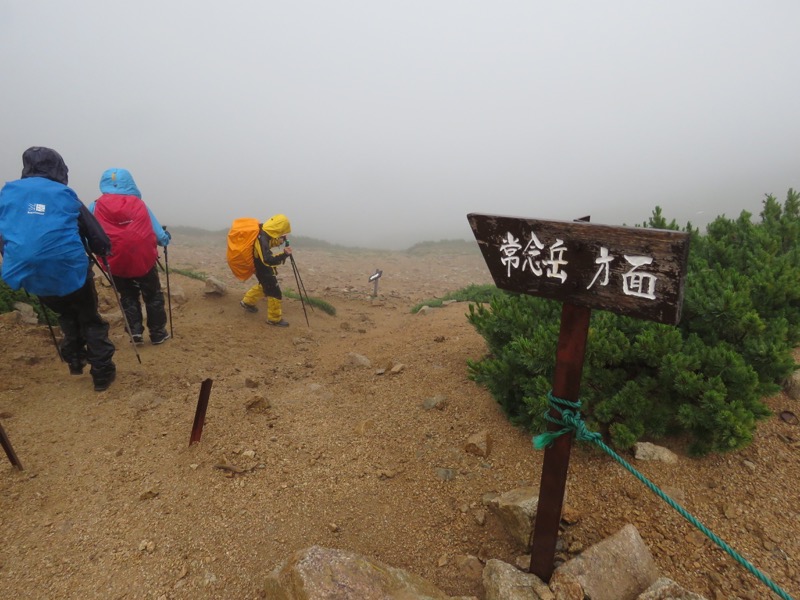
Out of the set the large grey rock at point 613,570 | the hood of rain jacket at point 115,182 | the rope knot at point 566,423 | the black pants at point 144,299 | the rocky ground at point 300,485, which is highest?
the hood of rain jacket at point 115,182

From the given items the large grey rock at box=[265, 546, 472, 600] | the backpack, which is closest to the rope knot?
the large grey rock at box=[265, 546, 472, 600]

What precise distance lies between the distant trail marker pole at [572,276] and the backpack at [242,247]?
605 cm

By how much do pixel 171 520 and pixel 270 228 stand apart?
17.4ft

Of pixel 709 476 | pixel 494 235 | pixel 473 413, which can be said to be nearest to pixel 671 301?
pixel 494 235

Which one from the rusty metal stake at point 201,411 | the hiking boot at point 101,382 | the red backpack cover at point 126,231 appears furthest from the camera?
the red backpack cover at point 126,231

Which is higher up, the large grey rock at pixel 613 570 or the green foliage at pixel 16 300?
the green foliage at pixel 16 300

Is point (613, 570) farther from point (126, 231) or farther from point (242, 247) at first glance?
point (242, 247)

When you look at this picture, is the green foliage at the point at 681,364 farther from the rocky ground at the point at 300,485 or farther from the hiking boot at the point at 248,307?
the hiking boot at the point at 248,307

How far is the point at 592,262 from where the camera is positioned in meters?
2.02

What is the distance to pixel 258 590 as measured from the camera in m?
2.78

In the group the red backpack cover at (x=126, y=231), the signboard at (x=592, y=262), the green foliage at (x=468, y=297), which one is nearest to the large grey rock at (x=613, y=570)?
the signboard at (x=592, y=262)

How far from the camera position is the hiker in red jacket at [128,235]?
18.4ft

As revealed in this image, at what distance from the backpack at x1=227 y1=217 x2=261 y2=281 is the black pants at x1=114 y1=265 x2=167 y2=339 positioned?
153 centimetres

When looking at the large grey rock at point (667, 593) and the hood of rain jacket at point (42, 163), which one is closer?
the large grey rock at point (667, 593)
